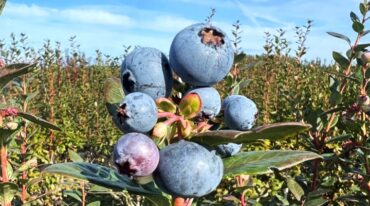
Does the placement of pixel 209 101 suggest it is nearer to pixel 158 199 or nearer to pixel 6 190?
pixel 158 199

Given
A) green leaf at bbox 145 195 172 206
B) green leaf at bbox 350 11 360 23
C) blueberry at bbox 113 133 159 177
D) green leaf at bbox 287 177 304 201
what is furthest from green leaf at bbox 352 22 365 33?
blueberry at bbox 113 133 159 177

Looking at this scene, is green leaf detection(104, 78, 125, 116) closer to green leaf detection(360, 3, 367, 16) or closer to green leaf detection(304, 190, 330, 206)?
green leaf detection(304, 190, 330, 206)

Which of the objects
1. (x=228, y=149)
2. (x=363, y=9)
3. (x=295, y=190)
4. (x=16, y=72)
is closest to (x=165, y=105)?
(x=228, y=149)

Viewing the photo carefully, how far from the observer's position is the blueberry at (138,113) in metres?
0.80

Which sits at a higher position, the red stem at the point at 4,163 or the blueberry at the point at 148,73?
the blueberry at the point at 148,73

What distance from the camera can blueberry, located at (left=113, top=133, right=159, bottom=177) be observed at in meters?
0.79

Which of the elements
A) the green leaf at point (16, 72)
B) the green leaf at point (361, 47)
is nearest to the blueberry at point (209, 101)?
the green leaf at point (16, 72)

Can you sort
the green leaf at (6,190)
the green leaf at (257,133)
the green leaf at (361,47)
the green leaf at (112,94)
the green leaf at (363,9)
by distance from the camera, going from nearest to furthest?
the green leaf at (257,133) → the green leaf at (112,94) → the green leaf at (6,190) → the green leaf at (361,47) → the green leaf at (363,9)

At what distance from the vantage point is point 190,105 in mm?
833

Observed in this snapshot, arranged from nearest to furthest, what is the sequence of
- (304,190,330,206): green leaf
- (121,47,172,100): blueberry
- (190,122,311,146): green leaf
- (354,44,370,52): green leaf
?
(190,122,311,146): green leaf, (121,47,172,100): blueberry, (304,190,330,206): green leaf, (354,44,370,52): green leaf

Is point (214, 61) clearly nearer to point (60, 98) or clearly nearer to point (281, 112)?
point (281, 112)

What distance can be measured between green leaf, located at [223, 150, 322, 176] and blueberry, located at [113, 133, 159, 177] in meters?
0.20

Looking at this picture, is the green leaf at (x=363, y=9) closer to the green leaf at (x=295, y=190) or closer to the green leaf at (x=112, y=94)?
the green leaf at (x=295, y=190)

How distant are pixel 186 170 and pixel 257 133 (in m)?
0.13
